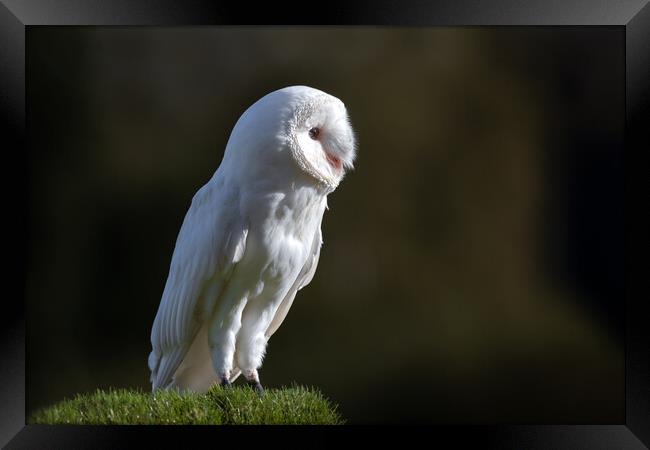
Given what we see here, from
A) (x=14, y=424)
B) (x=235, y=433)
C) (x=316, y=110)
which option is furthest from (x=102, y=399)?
(x=316, y=110)

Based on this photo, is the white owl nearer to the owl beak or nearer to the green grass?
the owl beak

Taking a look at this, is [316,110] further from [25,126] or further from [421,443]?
[421,443]

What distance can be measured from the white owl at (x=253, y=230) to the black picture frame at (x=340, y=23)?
34cm

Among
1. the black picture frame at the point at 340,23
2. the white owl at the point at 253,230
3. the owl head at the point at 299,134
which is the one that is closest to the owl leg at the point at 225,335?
the white owl at the point at 253,230

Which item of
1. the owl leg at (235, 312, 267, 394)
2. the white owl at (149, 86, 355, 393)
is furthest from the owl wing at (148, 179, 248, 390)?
the owl leg at (235, 312, 267, 394)

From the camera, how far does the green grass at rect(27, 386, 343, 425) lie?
10.7 feet

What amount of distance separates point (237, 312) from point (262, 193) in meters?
0.45

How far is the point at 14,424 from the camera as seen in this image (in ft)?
10.9

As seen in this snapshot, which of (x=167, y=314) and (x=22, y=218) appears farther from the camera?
(x=167, y=314)

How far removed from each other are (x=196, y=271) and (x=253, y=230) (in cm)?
27

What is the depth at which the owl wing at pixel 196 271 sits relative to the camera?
3.38 m

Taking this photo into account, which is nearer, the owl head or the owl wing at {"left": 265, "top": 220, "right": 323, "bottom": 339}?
the owl head

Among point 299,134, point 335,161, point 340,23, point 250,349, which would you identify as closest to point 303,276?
point 250,349

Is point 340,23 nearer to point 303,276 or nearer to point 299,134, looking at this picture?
point 299,134
